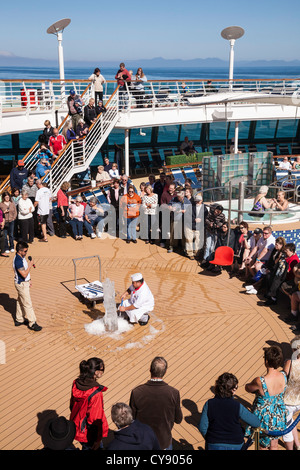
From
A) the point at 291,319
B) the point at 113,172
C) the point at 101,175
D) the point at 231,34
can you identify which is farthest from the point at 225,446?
the point at 231,34

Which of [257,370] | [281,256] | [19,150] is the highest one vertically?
[19,150]

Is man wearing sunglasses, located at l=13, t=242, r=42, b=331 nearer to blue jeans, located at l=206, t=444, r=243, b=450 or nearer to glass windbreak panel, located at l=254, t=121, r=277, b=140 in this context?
blue jeans, located at l=206, t=444, r=243, b=450

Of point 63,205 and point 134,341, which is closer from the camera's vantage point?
point 134,341

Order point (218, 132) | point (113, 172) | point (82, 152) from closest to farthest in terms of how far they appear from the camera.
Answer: point (82, 152), point (113, 172), point (218, 132)

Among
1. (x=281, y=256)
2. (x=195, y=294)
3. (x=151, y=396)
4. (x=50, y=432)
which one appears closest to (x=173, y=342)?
(x=195, y=294)

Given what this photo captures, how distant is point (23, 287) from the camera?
8117 millimetres

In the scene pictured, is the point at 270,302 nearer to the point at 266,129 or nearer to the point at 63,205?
the point at 63,205

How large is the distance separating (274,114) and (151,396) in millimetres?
18714

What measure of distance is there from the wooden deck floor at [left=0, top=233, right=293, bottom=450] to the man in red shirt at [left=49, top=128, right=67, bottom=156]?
14.1 ft

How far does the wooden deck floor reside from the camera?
6.53 meters

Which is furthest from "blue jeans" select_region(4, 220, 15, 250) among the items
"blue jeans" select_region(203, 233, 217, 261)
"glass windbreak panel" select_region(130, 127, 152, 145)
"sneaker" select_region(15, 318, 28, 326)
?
"glass windbreak panel" select_region(130, 127, 152, 145)

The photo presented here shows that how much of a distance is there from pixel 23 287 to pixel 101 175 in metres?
7.14

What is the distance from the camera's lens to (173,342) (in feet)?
26.6
